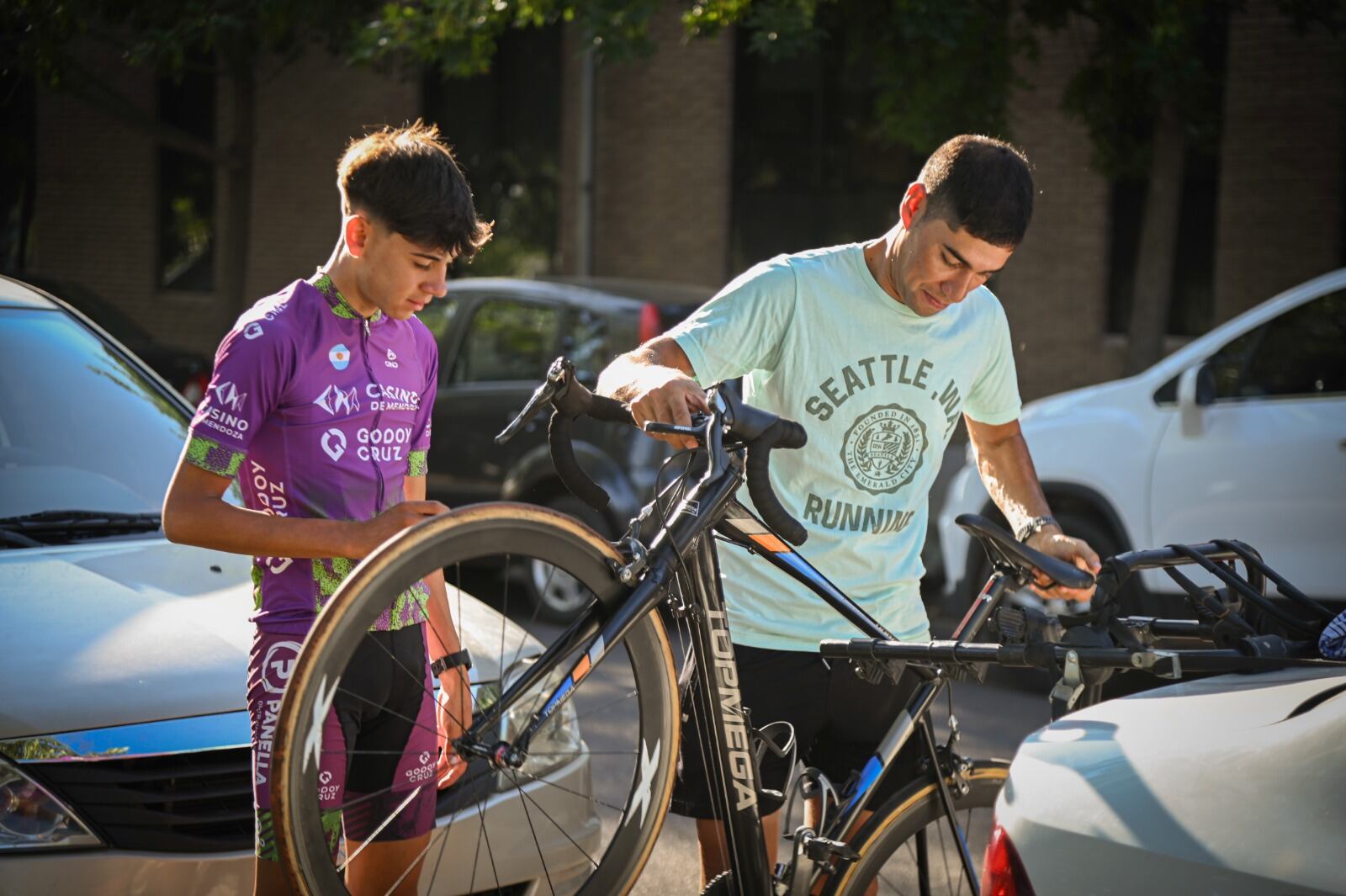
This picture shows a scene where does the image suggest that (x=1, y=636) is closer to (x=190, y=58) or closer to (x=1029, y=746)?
(x=1029, y=746)

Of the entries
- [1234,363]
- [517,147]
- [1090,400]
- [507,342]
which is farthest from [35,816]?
[517,147]

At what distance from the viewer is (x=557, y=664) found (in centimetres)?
210

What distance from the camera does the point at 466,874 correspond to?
2986mm

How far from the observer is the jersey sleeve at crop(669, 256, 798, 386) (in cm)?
278

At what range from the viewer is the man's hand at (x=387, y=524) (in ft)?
7.36

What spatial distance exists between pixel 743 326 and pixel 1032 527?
72 centimetres

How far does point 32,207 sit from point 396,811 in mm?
20229

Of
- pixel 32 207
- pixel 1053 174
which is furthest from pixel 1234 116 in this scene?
pixel 32 207

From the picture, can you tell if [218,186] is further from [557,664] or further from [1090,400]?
[557,664]

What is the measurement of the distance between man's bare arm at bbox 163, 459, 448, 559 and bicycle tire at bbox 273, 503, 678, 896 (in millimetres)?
272

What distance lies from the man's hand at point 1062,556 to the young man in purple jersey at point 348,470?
101 cm

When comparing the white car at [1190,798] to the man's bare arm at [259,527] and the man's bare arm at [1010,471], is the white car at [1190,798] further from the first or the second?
the man's bare arm at [259,527]

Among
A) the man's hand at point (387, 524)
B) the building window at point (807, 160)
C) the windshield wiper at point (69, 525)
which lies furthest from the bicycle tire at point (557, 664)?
the building window at point (807, 160)

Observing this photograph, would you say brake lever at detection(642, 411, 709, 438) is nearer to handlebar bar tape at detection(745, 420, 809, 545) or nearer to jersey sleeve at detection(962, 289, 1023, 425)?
handlebar bar tape at detection(745, 420, 809, 545)
